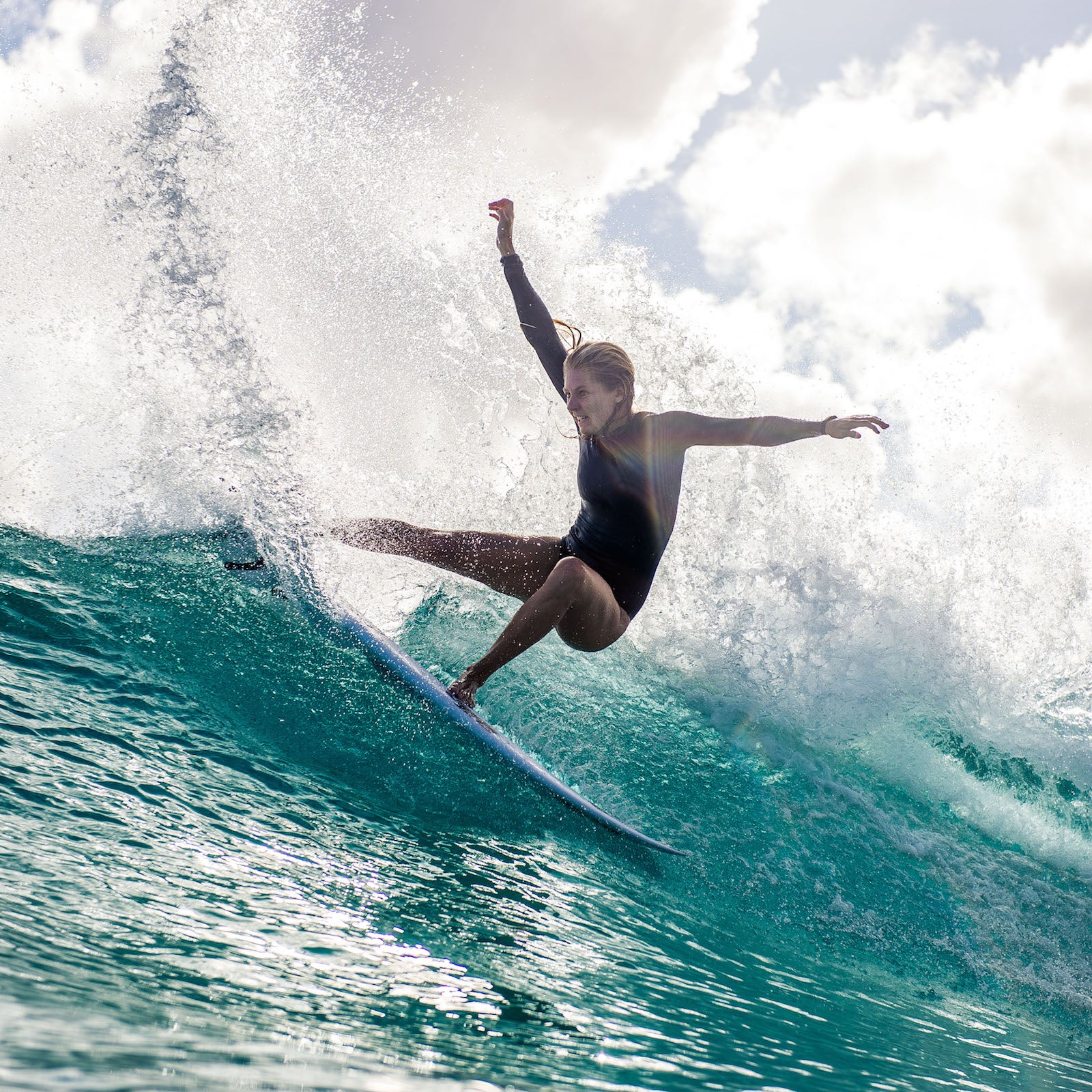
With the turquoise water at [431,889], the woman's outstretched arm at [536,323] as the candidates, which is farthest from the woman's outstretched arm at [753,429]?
the turquoise water at [431,889]

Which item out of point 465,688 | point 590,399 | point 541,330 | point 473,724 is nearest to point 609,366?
point 590,399

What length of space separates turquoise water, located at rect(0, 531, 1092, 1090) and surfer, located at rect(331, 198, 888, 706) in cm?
65

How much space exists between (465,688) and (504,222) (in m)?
2.44

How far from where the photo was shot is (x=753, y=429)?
3352 mm

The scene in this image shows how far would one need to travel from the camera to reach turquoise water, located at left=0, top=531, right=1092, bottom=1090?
1241mm

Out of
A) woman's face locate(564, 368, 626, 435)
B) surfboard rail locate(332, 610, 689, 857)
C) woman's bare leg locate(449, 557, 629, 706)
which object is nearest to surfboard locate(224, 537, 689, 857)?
surfboard rail locate(332, 610, 689, 857)

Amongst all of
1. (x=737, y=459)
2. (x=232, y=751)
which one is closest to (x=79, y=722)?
(x=232, y=751)

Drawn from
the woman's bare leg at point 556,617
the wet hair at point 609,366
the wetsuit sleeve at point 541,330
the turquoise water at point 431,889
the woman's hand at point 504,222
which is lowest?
the turquoise water at point 431,889

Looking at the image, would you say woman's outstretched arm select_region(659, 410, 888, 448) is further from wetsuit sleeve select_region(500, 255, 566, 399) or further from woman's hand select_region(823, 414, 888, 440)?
wetsuit sleeve select_region(500, 255, 566, 399)

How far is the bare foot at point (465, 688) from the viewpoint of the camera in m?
3.23

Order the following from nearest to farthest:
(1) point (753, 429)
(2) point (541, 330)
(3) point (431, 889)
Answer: (3) point (431, 889) → (1) point (753, 429) → (2) point (541, 330)

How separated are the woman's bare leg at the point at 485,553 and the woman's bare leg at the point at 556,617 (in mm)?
445

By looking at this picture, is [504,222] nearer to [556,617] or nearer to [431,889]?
[556,617]

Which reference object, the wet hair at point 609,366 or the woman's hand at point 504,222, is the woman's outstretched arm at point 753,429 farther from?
the woman's hand at point 504,222
